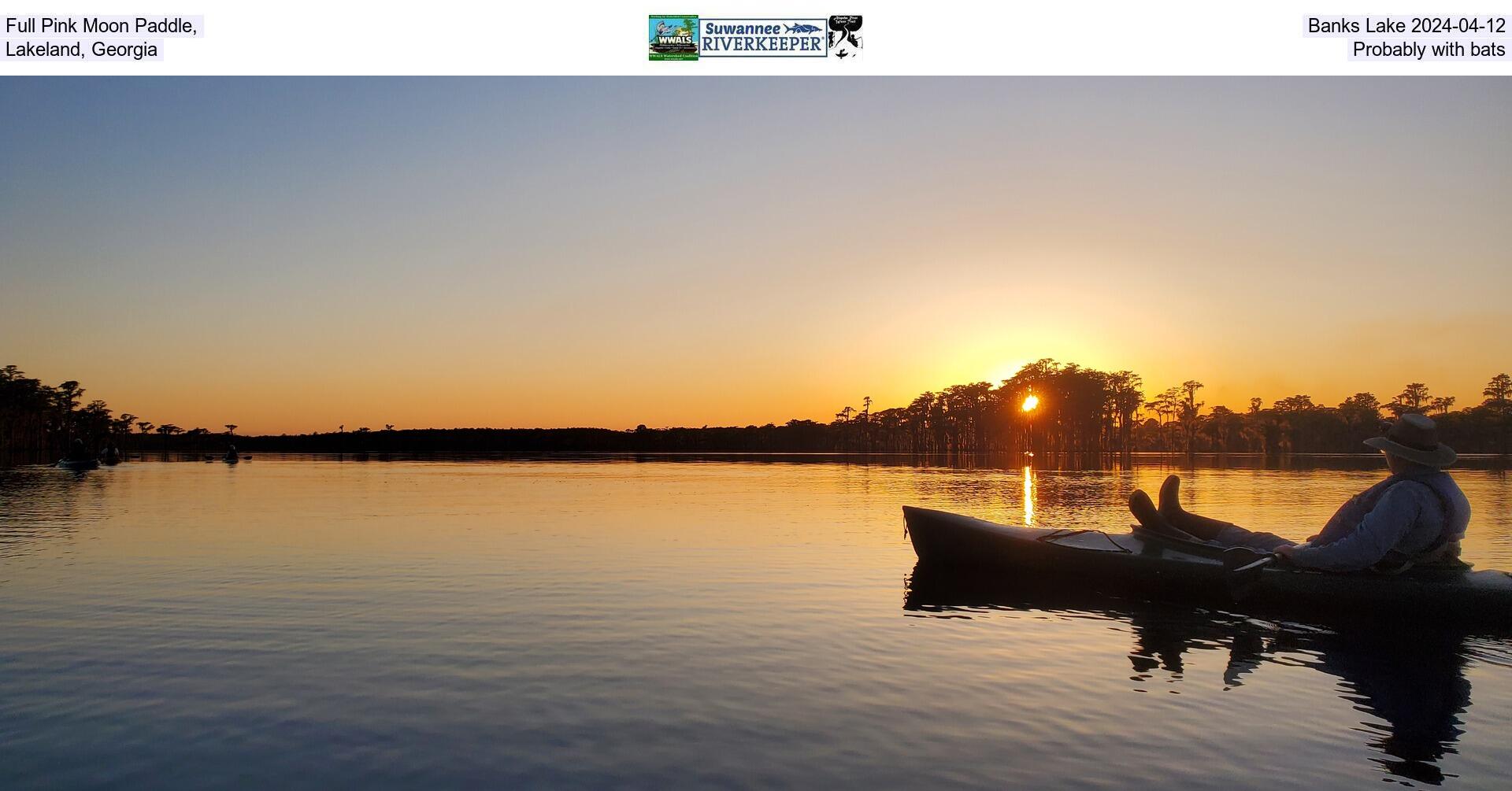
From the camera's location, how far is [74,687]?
10117 mm

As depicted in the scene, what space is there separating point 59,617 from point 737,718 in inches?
459

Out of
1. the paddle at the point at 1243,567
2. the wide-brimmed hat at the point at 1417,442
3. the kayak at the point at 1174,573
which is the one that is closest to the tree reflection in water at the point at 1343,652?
the kayak at the point at 1174,573

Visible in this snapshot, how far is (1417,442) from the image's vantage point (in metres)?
13.0

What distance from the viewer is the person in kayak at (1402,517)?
1294cm

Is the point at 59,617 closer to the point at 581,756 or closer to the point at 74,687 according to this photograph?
the point at 74,687

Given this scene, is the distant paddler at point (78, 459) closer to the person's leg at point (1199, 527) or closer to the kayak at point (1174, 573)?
the kayak at point (1174, 573)

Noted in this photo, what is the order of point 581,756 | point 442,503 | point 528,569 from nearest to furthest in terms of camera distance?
point 581,756
point 528,569
point 442,503

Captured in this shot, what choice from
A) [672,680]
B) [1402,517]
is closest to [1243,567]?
[1402,517]

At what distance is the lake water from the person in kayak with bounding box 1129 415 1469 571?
1.14 metres

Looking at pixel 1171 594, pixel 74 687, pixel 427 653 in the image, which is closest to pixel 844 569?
pixel 1171 594

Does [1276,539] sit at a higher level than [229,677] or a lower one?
higher

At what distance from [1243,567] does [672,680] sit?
897 cm
